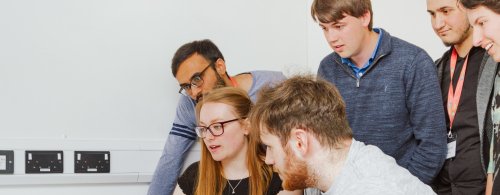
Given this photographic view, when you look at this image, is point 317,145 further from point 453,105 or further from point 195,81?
point 195,81

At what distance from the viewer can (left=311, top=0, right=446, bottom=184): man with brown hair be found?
1.85m

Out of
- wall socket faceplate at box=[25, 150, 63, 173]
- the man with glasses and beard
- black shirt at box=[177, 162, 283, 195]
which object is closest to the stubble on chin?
black shirt at box=[177, 162, 283, 195]

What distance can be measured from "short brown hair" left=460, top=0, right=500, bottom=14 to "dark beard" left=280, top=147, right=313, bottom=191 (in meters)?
0.57

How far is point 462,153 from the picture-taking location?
183 centimetres

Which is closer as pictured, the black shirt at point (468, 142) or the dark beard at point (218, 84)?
the black shirt at point (468, 142)

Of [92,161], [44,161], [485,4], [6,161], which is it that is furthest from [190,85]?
[485,4]

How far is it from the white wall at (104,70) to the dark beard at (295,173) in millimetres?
1113

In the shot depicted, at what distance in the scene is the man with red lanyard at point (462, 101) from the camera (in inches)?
69.5

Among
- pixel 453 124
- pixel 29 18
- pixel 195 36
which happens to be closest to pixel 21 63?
pixel 29 18

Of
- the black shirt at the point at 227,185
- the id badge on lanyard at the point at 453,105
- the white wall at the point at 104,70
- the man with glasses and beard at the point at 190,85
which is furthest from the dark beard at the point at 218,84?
the id badge on lanyard at the point at 453,105

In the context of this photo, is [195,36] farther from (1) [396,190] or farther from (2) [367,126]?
(1) [396,190]

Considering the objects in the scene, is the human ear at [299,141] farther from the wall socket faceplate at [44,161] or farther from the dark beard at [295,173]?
the wall socket faceplate at [44,161]

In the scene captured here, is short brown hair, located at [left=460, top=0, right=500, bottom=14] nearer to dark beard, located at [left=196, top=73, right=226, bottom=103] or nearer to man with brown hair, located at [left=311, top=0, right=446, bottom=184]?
man with brown hair, located at [left=311, top=0, right=446, bottom=184]

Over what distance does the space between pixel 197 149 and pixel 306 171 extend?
125 cm
